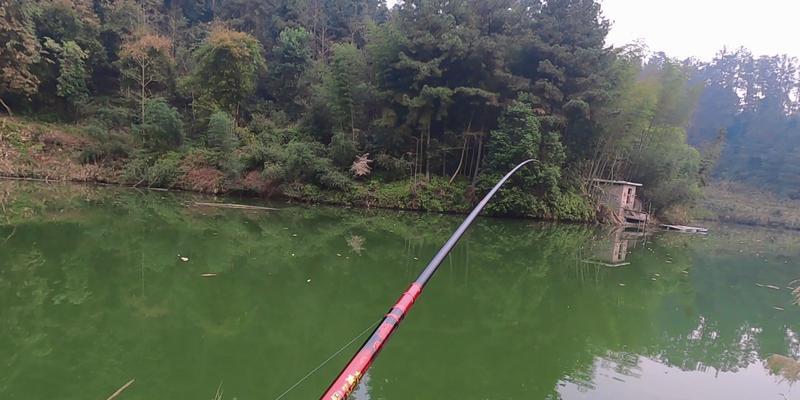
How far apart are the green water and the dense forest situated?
6.83 m

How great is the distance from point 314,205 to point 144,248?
8704mm

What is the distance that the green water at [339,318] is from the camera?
2727 millimetres

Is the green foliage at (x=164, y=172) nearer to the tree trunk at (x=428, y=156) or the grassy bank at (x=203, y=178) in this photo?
the grassy bank at (x=203, y=178)

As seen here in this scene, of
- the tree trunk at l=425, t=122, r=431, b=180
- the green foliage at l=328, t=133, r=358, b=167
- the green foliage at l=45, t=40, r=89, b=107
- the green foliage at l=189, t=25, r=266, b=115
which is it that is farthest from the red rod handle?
the green foliage at l=45, t=40, r=89, b=107

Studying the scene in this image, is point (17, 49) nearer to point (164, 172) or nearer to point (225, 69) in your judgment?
point (225, 69)

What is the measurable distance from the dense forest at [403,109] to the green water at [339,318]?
6.83 meters

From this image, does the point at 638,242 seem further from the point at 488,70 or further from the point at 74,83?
the point at 74,83

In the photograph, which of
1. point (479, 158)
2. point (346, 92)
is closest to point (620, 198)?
point (479, 158)

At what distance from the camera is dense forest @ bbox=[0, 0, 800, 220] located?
14977 mm

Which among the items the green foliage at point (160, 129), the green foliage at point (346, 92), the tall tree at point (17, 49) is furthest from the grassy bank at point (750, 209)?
the tall tree at point (17, 49)

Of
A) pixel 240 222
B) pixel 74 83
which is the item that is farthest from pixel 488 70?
pixel 74 83

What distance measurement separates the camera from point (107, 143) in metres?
15.9

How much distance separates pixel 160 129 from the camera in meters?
16.1

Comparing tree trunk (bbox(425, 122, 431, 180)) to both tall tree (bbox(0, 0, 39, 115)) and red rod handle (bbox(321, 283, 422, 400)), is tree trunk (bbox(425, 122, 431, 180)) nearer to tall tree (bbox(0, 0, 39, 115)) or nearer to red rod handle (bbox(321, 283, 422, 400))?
red rod handle (bbox(321, 283, 422, 400))
